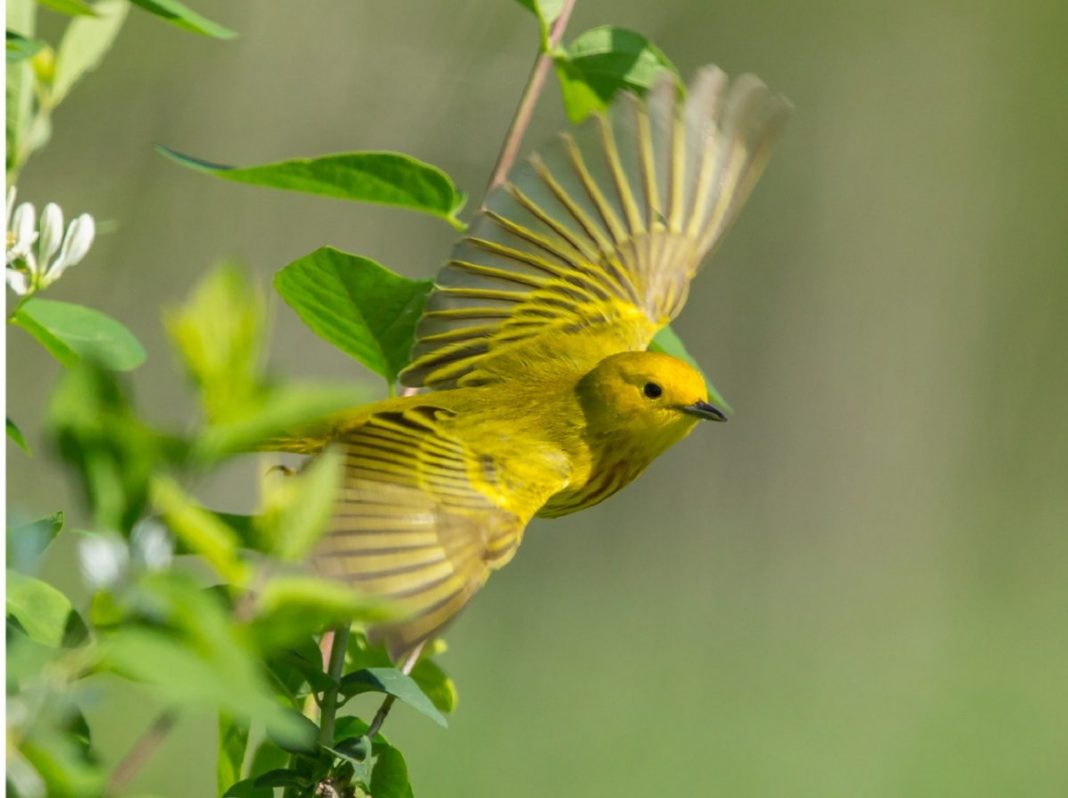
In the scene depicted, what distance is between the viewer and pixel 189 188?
11.1 ft

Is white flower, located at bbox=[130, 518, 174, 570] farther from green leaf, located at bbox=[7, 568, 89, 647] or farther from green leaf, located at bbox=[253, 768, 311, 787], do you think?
green leaf, located at bbox=[253, 768, 311, 787]

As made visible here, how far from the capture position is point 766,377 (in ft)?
15.0

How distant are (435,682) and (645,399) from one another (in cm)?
33

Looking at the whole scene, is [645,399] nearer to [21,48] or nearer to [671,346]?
[671,346]

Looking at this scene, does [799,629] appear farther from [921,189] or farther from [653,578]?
[921,189]

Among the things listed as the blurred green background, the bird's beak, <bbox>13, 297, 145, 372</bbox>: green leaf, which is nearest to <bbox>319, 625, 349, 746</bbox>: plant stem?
<bbox>13, 297, 145, 372</bbox>: green leaf

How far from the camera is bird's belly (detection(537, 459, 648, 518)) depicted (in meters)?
0.81

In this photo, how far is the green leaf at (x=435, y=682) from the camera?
57 cm

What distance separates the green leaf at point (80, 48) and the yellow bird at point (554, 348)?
16 cm

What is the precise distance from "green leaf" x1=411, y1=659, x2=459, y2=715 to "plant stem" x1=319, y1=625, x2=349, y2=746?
139 mm

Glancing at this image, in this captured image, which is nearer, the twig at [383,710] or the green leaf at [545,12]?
the twig at [383,710]

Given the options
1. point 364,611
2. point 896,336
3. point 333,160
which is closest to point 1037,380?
point 896,336

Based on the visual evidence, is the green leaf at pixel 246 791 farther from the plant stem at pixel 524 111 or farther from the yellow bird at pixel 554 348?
the plant stem at pixel 524 111

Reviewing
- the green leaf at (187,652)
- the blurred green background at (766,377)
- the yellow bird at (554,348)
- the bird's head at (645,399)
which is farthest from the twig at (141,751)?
the blurred green background at (766,377)
